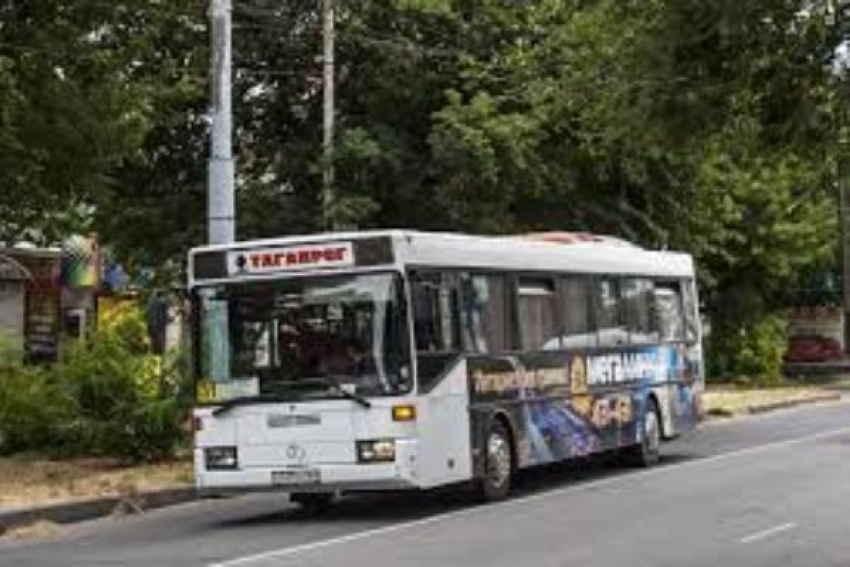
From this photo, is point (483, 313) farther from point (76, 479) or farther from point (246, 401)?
point (76, 479)

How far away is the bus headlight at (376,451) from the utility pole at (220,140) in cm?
516

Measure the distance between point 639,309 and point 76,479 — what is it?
7610 millimetres

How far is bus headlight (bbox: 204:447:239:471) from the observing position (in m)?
17.6

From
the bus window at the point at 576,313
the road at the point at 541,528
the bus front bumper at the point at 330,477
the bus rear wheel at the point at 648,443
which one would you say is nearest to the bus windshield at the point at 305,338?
the bus front bumper at the point at 330,477

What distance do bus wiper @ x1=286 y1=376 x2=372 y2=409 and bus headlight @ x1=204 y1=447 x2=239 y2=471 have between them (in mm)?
927

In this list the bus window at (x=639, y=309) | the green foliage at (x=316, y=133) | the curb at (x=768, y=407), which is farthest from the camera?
the curb at (x=768, y=407)

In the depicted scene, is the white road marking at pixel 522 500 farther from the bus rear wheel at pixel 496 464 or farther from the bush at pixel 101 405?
the bush at pixel 101 405

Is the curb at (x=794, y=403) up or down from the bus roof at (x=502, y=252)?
down

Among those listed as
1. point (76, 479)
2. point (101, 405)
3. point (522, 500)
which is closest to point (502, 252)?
point (522, 500)

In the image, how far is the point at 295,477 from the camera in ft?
57.1

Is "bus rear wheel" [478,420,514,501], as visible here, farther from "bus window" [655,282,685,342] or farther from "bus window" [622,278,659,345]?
"bus window" [655,282,685,342]

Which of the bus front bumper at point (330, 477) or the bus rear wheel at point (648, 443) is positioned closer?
the bus front bumper at point (330, 477)

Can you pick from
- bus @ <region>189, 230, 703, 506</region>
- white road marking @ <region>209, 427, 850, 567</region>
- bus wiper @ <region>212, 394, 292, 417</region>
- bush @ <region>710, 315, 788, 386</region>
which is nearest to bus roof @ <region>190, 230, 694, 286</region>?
bus @ <region>189, 230, 703, 506</region>

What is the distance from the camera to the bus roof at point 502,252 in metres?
17.5
